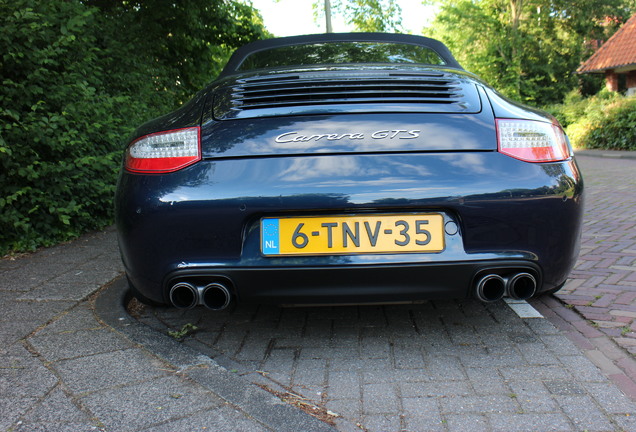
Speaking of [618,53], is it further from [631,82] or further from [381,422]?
[381,422]

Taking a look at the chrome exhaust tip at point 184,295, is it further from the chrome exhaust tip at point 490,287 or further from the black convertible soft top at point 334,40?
the black convertible soft top at point 334,40

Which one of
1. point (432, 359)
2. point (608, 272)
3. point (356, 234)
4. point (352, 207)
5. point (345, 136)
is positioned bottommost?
point (608, 272)

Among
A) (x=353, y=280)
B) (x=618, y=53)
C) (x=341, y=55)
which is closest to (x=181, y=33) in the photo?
(x=341, y=55)

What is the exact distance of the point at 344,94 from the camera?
241cm

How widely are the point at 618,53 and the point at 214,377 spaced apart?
93.9 ft

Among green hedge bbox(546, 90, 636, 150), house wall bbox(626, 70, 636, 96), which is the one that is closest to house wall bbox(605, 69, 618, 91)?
house wall bbox(626, 70, 636, 96)

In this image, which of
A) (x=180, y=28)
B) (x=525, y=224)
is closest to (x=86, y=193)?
(x=525, y=224)

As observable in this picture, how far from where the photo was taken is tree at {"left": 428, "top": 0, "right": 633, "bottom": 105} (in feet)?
107

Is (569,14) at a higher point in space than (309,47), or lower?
higher

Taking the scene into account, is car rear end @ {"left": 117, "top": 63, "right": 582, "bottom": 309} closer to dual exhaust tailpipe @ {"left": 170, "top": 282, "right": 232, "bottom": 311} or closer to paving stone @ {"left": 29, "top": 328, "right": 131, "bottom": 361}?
dual exhaust tailpipe @ {"left": 170, "top": 282, "right": 232, "bottom": 311}

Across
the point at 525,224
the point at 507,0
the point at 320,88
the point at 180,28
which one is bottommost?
the point at 525,224

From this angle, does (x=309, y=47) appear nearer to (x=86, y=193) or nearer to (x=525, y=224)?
(x=525, y=224)

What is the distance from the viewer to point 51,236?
16.2 ft

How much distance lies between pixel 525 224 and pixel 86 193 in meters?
4.22
